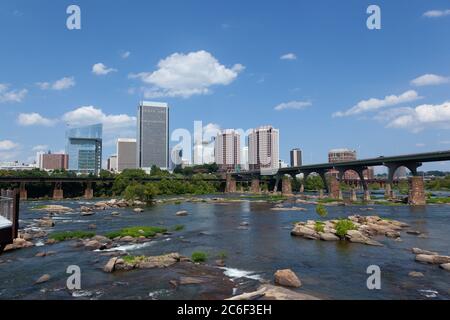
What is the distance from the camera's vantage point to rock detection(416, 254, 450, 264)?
29.4m

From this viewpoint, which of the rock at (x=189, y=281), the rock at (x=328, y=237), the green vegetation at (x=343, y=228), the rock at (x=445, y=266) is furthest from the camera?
the green vegetation at (x=343, y=228)

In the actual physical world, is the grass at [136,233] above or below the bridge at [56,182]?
below

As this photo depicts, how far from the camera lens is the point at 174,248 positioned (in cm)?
3672

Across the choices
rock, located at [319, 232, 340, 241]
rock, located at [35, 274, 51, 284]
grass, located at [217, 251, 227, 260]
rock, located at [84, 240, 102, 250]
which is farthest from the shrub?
rock, located at [319, 232, 340, 241]

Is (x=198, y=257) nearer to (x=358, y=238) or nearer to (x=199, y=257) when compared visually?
(x=199, y=257)

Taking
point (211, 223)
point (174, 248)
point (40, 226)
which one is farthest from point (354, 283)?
point (40, 226)

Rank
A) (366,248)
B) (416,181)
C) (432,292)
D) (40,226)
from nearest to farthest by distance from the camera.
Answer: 1. (432,292)
2. (366,248)
3. (40,226)
4. (416,181)

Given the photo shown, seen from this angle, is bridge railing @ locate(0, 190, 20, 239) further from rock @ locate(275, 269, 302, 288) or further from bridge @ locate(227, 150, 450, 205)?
bridge @ locate(227, 150, 450, 205)

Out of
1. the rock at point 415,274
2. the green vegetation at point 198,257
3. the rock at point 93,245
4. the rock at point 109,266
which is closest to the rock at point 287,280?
the green vegetation at point 198,257

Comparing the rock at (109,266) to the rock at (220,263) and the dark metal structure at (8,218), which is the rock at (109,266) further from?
the dark metal structure at (8,218)

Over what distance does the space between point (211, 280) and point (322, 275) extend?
28.6ft

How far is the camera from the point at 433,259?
98.2 feet

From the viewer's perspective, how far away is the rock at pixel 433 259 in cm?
2942
